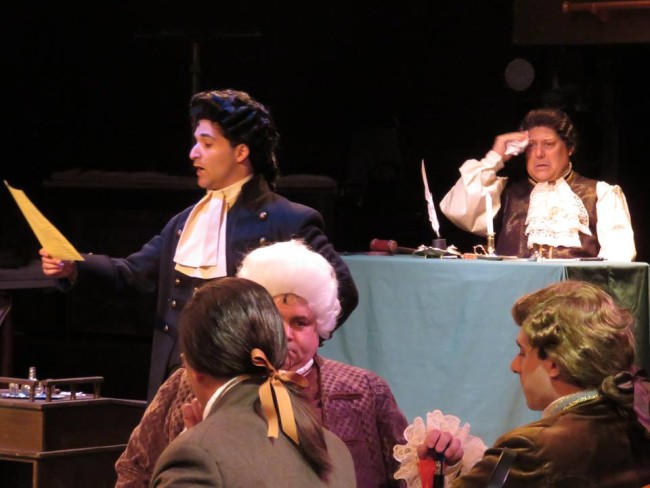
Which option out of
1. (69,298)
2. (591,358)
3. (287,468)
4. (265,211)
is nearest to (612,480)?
(591,358)

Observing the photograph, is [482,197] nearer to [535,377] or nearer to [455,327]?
[455,327]

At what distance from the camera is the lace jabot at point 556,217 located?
4.70m

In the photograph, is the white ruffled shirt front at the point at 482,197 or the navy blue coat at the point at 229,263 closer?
the navy blue coat at the point at 229,263

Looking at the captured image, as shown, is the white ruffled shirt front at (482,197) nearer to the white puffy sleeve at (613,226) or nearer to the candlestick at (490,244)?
the white puffy sleeve at (613,226)

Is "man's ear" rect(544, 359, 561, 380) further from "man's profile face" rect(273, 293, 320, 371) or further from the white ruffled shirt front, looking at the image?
the white ruffled shirt front

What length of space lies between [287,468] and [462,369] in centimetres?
248

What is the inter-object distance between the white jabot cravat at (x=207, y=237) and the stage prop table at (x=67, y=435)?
2.11 ft

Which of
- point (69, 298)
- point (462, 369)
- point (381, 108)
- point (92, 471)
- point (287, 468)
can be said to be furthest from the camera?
point (69, 298)

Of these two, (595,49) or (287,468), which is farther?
(595,49)

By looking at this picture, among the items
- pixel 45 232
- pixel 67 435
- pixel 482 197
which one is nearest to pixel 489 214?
pixel 482 197

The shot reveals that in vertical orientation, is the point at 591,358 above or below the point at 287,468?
above

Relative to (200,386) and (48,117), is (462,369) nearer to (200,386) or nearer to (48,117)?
(200,386)

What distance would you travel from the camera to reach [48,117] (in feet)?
21.9

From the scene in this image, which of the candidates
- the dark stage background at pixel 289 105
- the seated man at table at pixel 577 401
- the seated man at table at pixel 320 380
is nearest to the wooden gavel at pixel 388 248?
the dark stage background at pixel 289 105
